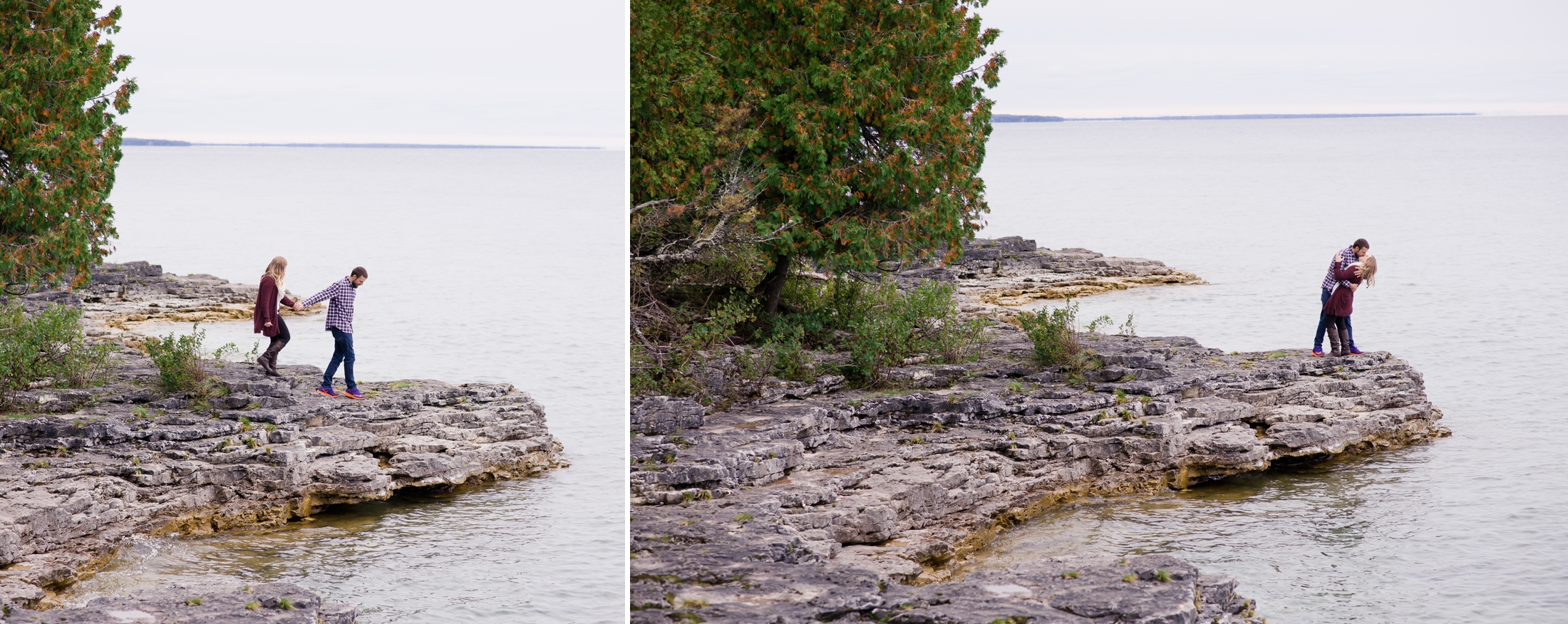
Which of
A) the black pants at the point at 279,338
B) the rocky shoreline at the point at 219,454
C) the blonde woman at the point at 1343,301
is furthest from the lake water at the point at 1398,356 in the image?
the black pants at the point at 279,338

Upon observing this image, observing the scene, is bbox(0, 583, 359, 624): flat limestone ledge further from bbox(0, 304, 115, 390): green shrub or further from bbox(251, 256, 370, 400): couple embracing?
bbox(0, 304, 115, 390): green shrub

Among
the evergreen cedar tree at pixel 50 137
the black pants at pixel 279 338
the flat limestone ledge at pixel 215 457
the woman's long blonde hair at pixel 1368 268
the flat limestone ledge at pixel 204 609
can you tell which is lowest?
the flat limestone ledge at pixel 204 609

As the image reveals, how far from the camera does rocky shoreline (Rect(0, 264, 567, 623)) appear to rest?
9.66 m

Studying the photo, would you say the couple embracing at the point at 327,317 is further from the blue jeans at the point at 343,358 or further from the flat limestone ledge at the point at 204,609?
the flat limestone ledge at the point at 204,609

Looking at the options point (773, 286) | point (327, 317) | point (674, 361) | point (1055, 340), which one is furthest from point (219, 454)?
point (1055, 340)

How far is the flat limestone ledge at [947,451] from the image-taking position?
7.92 m

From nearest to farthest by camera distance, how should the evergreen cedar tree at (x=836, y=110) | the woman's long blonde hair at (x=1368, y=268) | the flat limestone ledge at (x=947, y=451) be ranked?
the flat limestone ledge at (x=947, y=451), the evergreen cedar tree at (x=836, y=110), the woman's long blonde hair at (x=1368, y=268)

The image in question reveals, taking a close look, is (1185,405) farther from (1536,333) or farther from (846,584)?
(1536,333)

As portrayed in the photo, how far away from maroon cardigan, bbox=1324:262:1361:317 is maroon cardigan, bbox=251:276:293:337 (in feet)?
34.2

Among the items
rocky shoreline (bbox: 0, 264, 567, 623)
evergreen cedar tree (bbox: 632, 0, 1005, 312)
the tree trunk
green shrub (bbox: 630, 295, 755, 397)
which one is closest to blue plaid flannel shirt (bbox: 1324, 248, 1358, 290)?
evergreen cedar tree (bbox: 632, 0, 1005, 312)

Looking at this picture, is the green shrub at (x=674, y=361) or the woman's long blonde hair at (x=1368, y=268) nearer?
the green shrub at (x=674, y=361)

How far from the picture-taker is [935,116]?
1251 centimetres

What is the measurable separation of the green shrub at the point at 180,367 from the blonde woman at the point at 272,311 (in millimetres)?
585

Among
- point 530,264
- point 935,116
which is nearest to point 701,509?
point 935,116
